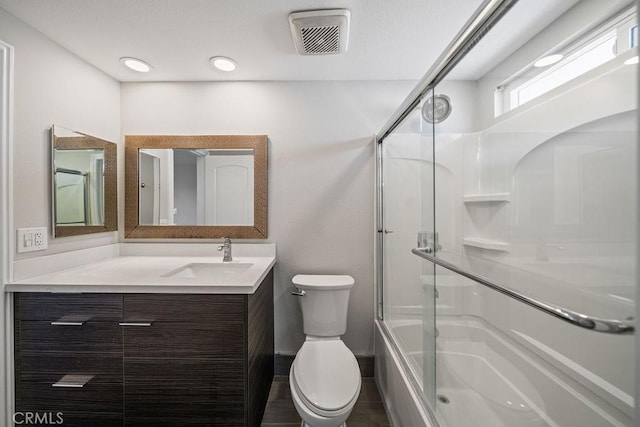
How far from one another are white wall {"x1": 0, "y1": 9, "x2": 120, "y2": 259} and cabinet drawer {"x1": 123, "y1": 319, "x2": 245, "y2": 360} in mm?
724

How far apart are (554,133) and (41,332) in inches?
92.1

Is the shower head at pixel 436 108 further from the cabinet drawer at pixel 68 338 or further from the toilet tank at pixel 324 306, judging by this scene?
the cabinet drawer at pixel 68 338

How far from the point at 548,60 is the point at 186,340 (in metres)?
1.83

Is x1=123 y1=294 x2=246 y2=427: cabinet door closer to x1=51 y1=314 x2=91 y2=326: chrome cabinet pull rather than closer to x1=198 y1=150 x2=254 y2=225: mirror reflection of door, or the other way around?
x1=51 y1=314 x2=91 y2=326: chrome cabinet pull

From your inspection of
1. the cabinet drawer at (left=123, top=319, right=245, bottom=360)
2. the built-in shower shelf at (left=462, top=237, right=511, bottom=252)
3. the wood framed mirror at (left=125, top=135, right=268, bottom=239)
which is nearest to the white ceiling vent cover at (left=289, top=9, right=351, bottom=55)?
the wood framed mirror at (left=125, top=135, right=268, bottom=239)

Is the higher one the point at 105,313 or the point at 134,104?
the point at 134,104

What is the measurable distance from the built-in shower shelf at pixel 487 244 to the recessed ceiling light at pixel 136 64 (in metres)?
2.17

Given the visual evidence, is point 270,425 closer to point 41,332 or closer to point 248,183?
point 41,332

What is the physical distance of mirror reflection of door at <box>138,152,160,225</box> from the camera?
208 centimetres

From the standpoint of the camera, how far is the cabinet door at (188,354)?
130cm

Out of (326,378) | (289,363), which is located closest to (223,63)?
(326,378)

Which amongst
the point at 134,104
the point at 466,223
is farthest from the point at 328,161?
the point at 134,104

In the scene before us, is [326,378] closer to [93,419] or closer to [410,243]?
[410,243]

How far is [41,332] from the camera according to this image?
1.33 m
